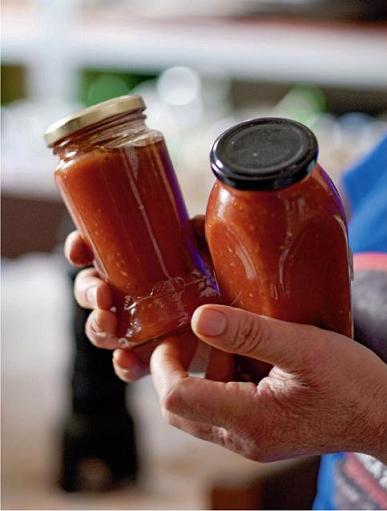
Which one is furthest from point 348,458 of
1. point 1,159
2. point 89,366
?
point 1,159

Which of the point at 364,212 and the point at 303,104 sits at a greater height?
the point at 364,212

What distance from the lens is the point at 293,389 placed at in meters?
0.62

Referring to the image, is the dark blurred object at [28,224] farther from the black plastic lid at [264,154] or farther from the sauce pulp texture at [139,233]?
the black plastic lid at [264,154]

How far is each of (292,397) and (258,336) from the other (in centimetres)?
7

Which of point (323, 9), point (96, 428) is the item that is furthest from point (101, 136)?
point (323, 9)

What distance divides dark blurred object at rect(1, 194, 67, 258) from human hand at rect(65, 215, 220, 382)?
4.37 feet

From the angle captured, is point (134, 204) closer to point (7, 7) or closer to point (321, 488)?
point (321, 488)

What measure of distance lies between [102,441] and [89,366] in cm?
12

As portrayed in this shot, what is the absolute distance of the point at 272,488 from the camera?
118cm

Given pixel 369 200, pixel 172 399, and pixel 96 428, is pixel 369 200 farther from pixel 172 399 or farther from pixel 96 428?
pixel 96 428

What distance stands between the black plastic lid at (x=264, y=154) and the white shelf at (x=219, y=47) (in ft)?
4.42

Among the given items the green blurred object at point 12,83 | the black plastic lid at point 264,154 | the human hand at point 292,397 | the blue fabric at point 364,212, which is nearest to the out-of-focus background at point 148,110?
the green blurred object at point 12,83

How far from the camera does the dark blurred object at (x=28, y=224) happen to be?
217 cm

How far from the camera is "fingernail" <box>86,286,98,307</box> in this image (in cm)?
74
